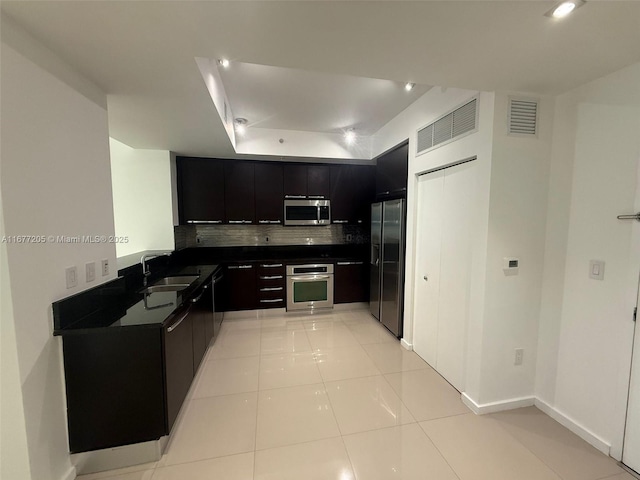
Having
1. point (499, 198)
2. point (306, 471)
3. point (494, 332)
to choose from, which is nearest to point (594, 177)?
point (499, 198)

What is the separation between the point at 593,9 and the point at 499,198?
106 cm

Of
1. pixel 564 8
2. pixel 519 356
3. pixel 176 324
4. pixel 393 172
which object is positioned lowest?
pixel 519 356

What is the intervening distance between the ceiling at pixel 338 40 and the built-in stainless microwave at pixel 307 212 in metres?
2.18

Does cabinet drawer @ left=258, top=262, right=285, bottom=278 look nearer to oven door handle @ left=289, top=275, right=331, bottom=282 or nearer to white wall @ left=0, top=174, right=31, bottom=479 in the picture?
oven door handle @ left=289, top=275, right=331, bottom=282

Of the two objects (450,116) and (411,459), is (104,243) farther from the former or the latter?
(450,116)

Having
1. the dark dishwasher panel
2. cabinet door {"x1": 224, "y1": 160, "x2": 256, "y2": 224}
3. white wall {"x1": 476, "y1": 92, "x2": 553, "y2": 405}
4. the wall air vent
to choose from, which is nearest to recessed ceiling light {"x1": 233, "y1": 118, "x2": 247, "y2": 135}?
cabinet door {"x1": 224, "y1": 160, "x2": 256, "y2": 224}

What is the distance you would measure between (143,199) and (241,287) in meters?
1.74

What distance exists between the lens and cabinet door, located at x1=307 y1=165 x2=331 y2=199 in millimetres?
4121

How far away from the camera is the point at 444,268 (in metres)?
2.48

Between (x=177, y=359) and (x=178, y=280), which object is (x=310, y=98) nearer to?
(x=178, y=280)

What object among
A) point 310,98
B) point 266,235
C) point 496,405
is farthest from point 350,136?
point 496,405

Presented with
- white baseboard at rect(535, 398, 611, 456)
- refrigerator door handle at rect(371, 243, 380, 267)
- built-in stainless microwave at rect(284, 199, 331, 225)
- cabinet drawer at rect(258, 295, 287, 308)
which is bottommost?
white baseboard at rect(535, 398, 611, 456)

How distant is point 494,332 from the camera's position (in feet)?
6.61

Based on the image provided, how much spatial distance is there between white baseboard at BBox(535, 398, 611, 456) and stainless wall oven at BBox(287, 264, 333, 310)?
2619 millimetres
